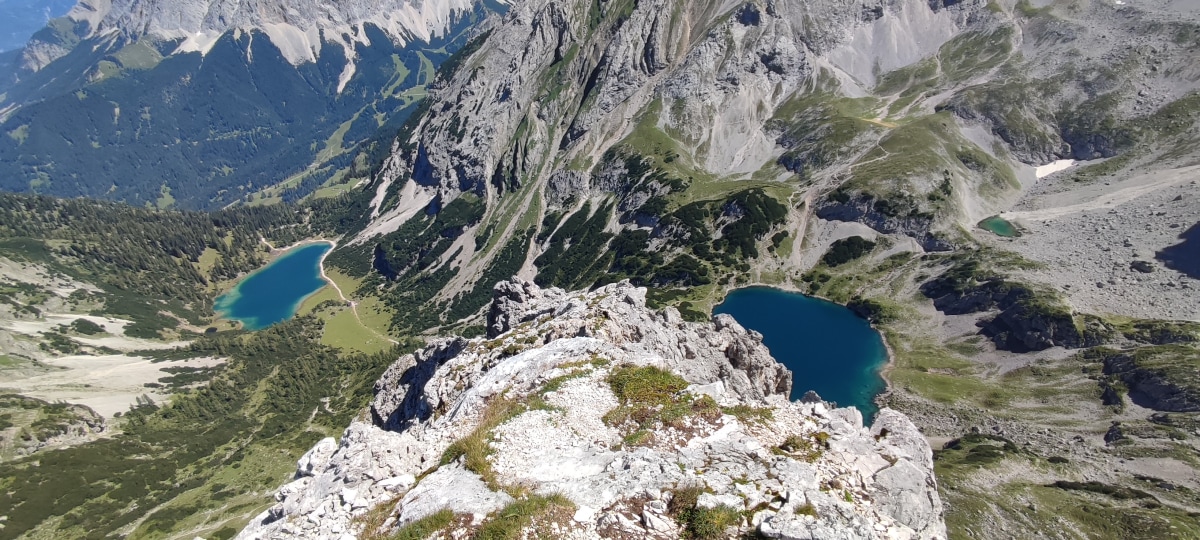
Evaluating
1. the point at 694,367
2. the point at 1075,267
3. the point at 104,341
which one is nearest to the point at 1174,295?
the point at 1075,267

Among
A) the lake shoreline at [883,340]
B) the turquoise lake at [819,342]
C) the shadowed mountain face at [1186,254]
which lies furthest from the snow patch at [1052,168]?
the turquoise lake at [819,342]

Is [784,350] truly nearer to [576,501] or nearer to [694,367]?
[694,367]

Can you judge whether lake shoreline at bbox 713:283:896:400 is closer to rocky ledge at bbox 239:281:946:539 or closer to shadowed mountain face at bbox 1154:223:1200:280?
shadowed mountain face at bbox 1154:223:1200:280

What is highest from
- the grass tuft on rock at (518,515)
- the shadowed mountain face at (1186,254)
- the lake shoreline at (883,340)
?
the grass tuft on rock at (518,515)

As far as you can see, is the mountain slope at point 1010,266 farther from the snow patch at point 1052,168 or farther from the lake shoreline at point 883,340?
the snow patch at point 1052,168

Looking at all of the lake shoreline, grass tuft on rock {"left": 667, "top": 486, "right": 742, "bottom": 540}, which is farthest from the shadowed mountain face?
grass tuft on rock {"left": 667, "top": 486, "right": 742, "bottom": 540}

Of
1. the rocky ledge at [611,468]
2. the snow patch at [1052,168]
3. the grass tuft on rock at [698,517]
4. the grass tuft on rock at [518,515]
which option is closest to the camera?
the grass tuft on rock at [698,517]

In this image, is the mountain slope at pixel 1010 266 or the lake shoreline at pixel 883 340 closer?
the mountain slope at pixel 1010 266
